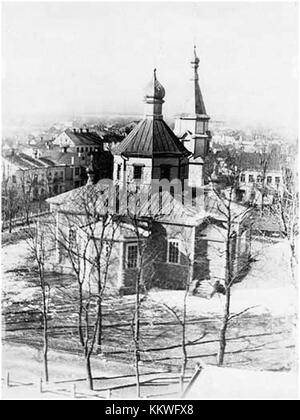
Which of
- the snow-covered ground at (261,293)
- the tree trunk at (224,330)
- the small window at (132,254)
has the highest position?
the small window at (132,254)

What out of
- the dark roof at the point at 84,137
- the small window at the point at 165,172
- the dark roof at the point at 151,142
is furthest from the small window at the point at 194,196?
the dark roof at the point at 84,137

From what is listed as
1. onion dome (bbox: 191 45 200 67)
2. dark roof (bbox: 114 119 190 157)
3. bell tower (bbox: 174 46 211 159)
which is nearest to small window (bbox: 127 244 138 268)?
dark roof (bbox: 114 119 190 157)

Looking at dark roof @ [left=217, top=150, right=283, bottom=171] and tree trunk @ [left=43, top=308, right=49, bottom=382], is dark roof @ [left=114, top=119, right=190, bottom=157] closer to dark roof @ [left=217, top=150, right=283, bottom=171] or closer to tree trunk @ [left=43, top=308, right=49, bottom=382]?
dark roof @ [left=217, top=150, right=283, bottom=171]

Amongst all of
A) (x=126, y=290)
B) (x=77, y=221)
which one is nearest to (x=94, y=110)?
(x=77, y=221)

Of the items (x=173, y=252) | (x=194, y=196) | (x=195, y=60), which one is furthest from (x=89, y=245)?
(x=195, y=60)

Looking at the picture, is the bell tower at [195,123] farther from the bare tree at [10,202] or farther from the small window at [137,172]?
the bare tree at [10,202]

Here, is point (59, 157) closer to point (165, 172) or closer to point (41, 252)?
point (41, 252)

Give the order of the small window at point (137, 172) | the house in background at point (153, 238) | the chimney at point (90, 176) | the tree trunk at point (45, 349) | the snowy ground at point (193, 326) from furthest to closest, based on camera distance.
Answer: the small window at point (137, 172) → the chimney at point (90, 176) → the house in background at point (153, 238) → the snowy ground at point (193, 326) → the tree trunk at point (45, 349)

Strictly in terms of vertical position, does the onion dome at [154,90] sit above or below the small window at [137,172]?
above
